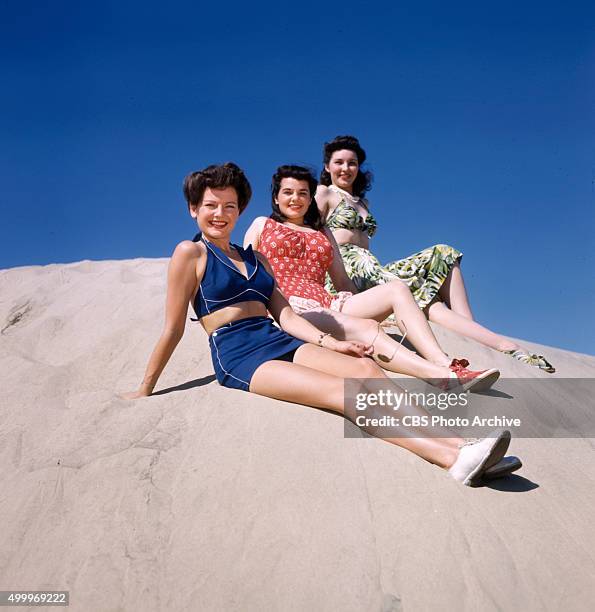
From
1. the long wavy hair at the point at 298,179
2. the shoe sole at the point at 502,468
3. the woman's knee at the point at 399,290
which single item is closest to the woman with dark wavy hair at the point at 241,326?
the shoe sole at the point at 502,468

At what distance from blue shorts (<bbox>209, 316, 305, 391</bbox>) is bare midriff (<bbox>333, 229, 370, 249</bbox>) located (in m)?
2.12

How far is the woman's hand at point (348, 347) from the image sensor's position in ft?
9.72

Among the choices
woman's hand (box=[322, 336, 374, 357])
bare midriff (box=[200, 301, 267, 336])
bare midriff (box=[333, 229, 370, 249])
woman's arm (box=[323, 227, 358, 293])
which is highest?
bare midriff (box=[333, 229, 370, 249])

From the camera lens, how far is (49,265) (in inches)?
266

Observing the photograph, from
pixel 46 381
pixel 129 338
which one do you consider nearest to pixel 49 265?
pixel 129 338

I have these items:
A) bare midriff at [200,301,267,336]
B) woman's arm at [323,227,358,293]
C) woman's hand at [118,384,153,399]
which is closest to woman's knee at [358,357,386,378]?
bare midriff at [200,301,267,336]

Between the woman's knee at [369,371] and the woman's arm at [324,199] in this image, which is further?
the woman's arm at [324,199]

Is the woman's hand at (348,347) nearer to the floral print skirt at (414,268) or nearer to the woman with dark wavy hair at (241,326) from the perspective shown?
the woman with dark wavy hair at (241,326)

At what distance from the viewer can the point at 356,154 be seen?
5598 millimetres

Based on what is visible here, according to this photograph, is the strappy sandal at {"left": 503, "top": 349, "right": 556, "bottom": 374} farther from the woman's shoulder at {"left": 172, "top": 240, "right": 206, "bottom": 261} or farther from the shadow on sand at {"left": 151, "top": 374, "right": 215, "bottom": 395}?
the woman's shoulder at {"left": 172, "top": 240, "right": 206, "bottom": 261}

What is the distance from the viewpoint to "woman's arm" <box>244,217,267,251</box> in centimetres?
433

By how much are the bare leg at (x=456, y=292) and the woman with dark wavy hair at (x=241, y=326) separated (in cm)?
217

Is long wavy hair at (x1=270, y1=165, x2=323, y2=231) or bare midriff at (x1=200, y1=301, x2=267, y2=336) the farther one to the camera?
long wavy hair at (x1=270, y1=165, x2=323, y2=231)

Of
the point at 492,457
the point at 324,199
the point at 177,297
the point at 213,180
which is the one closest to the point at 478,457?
the point at 492,457
